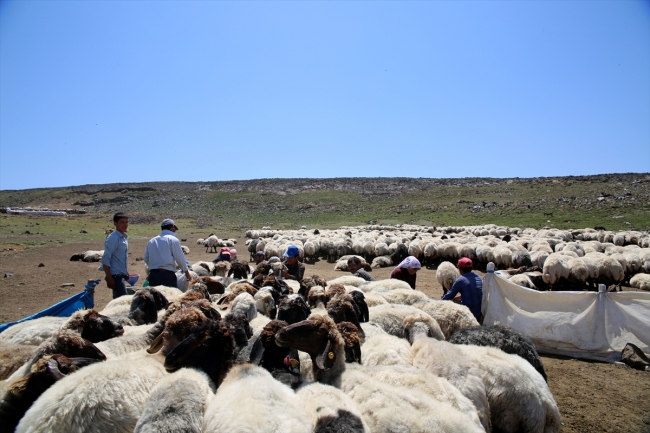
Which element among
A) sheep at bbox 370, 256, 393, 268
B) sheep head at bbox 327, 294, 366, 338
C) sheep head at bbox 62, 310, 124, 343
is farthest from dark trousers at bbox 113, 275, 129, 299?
sheep at bbox 370, 256, 393, 268

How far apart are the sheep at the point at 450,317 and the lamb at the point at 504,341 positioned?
0.55m

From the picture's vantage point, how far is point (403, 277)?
909 cm

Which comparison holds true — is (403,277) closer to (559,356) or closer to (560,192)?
(559,356)

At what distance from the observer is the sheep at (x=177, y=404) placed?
269 centimetres

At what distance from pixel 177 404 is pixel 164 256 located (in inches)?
187

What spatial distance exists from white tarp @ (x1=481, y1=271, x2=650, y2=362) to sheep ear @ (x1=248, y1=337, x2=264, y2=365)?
5.82 m

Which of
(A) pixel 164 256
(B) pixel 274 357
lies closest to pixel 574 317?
(B) pixel 274 357

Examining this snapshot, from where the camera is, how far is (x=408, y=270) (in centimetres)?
890

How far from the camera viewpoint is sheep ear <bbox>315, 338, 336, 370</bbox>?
366 cm

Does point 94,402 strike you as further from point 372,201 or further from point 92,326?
point 372,201

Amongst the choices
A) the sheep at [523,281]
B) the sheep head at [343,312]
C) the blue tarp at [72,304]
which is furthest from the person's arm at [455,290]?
the blue tarp at [72,304]

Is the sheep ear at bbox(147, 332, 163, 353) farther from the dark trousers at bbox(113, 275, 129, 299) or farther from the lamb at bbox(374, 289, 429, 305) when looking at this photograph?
the lamb at bbox(374, 289, 429, 305)

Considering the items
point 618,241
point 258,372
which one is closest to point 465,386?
point 258,372

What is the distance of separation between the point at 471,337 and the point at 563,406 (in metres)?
1.73
